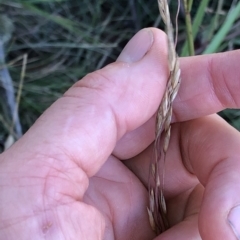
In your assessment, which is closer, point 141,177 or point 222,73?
point 222,73

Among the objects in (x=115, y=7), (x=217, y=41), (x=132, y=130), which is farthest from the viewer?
(x=115, y=7)

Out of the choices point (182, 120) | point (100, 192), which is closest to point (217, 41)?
point (182, 120)

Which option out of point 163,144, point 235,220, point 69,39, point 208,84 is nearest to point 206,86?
point 208,84

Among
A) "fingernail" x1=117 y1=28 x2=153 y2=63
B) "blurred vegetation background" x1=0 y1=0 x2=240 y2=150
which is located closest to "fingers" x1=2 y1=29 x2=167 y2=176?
"fingernail" x1=117 y1=28 x2=153 y2=63

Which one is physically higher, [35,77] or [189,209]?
[35,77]

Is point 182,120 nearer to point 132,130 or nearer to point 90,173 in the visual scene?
point 132,130

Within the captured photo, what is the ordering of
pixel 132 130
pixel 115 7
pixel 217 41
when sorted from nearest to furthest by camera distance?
pixel 132 130 → pixel 217 41 → pixel 115 7
